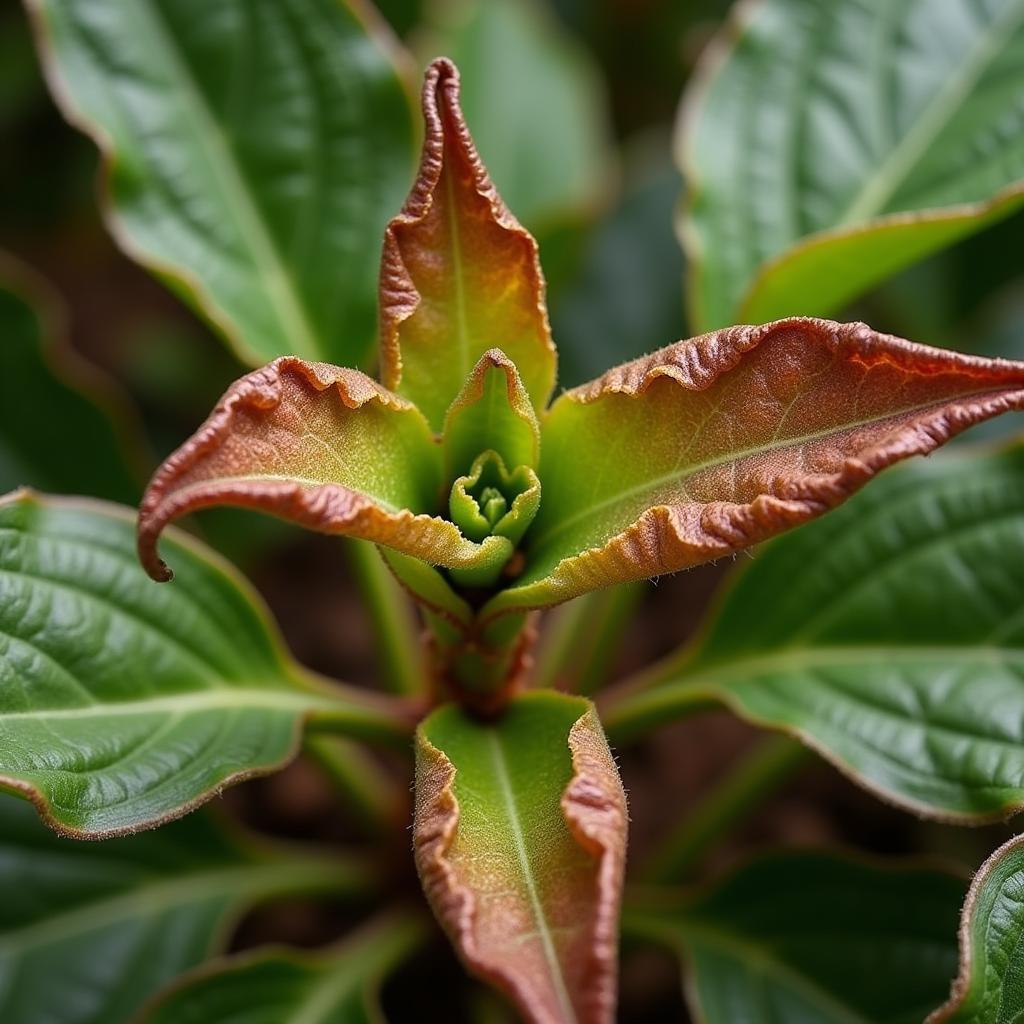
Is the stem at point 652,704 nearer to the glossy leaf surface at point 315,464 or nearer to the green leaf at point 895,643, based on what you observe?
the green leaf at point 895,643

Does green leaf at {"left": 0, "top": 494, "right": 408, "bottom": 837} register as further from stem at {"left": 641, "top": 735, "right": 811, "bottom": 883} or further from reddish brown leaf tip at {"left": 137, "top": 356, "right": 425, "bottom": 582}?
stem at {"left": 641, "top": 735, "right": 811, "bottom": 883}

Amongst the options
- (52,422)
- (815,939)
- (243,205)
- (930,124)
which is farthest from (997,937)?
(52,422)

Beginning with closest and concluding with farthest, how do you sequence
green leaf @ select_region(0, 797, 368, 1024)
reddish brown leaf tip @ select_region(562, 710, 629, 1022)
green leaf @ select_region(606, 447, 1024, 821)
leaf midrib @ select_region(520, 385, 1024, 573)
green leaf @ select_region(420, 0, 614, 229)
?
reddish brown leaf tip @ select_region(562, 710, 629, 1022)
leaf midrib @ select_region(520, 385, 1024, 573)
green leaf @ select_region(606, 447, 1024, 821)
green leaf @ select_region(0, 797, 368, 1024)
green leaf @ select_region(420, 0, 614, 229)

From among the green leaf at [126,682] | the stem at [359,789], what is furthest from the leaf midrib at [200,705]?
the stem at [359,789]

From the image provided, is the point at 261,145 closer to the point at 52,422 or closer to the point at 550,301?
the point at 52,422

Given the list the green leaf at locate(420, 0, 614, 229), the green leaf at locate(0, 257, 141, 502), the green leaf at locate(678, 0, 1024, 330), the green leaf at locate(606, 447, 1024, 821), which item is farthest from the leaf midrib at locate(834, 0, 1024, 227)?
the green leaf at locate(0, 257, 141, 502)

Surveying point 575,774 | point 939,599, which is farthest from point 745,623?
point 575,774

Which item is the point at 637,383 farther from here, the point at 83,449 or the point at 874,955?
the point at 83,449
